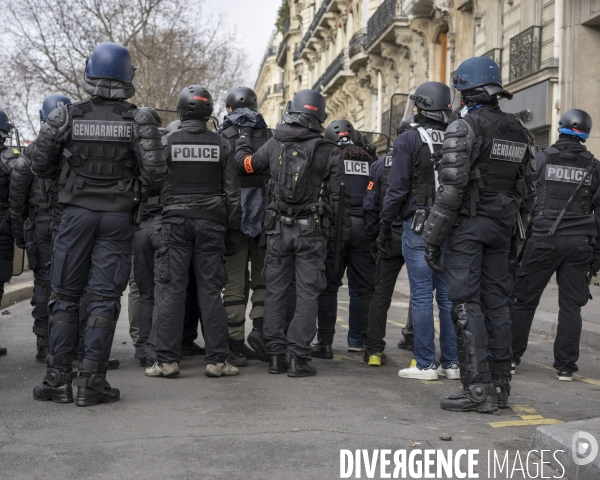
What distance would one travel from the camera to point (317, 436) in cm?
475

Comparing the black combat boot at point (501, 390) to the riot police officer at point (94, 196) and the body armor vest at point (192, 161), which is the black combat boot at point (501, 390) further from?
the body armor vest at point (192, 161)

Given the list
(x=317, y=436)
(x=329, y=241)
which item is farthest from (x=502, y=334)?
(x=329, y=241)

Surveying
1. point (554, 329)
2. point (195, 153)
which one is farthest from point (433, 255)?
point (554, 329)

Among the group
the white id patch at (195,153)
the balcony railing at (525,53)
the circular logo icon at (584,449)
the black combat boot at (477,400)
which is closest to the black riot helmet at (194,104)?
the white id patch at (195,153)

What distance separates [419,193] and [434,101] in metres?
0.68

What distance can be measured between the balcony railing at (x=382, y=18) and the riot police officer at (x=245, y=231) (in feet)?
75.1

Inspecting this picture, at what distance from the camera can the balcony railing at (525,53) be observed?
734 inches

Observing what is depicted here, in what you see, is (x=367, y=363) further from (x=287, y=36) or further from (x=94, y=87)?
(x=287, y=36)

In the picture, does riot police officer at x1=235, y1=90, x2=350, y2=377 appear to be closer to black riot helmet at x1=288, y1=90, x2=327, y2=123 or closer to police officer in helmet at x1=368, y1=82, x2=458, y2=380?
black riot helmet at x1=288, y1=90, x2=327, y2=123

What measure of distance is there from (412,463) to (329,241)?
10.7 feet

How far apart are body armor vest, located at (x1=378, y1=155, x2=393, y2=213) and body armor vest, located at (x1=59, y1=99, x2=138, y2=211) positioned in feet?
7.36

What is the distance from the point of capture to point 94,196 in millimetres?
5734

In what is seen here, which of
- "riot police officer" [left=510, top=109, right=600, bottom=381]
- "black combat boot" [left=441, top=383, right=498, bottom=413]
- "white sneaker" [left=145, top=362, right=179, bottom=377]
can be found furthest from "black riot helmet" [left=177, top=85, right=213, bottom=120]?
"black combat boot" [left=441, top=383, right=498, bottom=413]

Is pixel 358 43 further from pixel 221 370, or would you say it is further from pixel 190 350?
pixel 221 370
